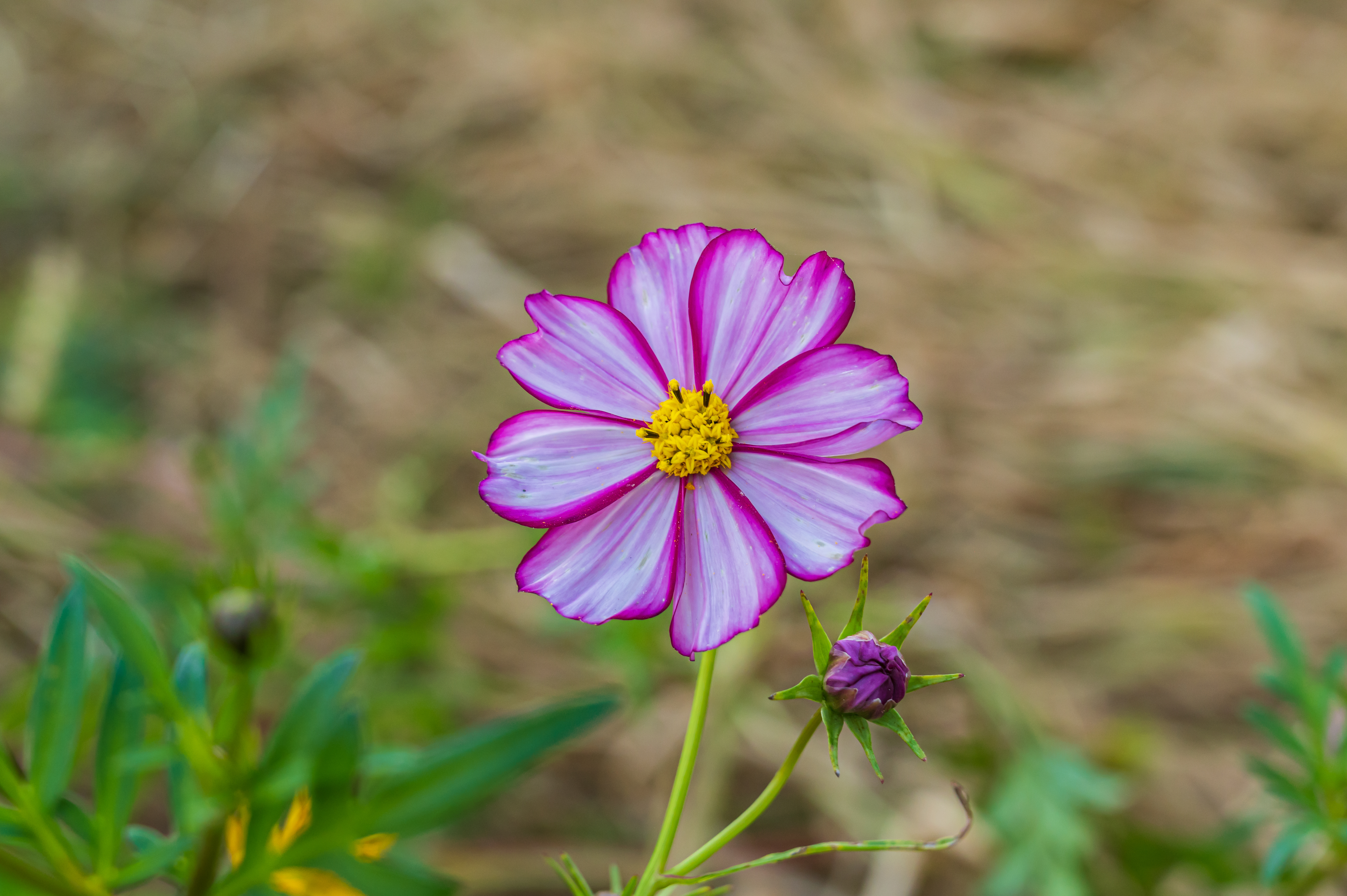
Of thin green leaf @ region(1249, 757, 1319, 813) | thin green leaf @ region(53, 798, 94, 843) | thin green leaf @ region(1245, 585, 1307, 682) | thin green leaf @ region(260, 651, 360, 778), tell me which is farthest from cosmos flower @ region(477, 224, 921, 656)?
thin green leaf @ region(1245, 585, 1307, 682)

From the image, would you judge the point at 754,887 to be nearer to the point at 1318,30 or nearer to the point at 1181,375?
the point at 1181,375

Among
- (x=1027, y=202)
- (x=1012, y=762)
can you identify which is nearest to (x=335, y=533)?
(x=1012, y=762)

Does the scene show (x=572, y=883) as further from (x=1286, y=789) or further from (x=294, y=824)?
(x=1286, y=789)

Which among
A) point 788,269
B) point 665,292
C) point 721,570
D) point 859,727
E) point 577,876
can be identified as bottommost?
point 577,876

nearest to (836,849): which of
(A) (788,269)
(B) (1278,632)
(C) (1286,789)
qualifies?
(C) (1286,789)

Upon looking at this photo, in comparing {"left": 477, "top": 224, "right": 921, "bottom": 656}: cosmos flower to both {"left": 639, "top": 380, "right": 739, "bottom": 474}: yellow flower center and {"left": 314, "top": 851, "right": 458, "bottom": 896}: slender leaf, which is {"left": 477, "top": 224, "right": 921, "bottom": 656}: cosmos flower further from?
{"left": 314, "top": 851, "right": 458, "bottom": 896}: slender leaf

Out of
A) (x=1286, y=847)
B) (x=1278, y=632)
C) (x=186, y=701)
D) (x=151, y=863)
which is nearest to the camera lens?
(x=151, y=863)
